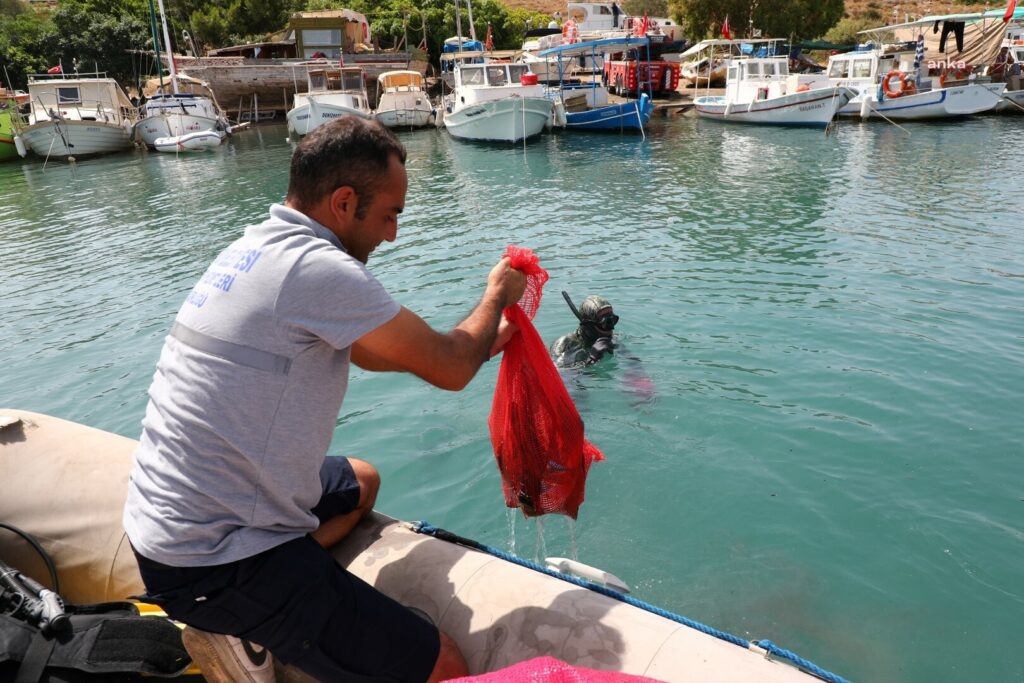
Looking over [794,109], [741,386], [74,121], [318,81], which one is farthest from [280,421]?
[318,81]

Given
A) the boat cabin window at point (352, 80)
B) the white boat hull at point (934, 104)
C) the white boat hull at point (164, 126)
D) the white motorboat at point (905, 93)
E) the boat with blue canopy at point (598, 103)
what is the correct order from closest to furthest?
1. the white boat hull at point (934, 104)
2. the white motorboat at point (905, 93)
3. the boat with blue canopy at point (598, 103)
4. the white boat hull at point (164, 126)
5. the boat cabin window at point (352, 80)

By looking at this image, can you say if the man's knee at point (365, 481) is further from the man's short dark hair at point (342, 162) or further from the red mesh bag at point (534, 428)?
the man's short dark hair at point (342, 162)

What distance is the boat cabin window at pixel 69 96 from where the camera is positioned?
27516mm

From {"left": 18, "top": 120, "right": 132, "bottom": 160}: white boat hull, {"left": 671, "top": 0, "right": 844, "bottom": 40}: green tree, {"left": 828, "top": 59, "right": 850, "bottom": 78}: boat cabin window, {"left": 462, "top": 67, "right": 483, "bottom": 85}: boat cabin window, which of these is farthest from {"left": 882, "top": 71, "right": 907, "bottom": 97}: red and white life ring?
{"left": 18, "top": 120, "right": 132, "bottom": 160}: white boat hull

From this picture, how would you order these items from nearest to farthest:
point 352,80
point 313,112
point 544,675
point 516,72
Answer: point 544,675 < point 516,72 < point 313,112 < point 352,80

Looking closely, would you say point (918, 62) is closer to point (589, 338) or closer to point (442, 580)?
point (589, 338)

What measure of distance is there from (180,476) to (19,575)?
1.31 metres

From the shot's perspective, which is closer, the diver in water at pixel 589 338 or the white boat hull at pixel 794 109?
the diver in water at pixel 589 338

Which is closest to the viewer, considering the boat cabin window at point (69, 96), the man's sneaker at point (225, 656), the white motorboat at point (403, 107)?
the man's sneaker at point (225, 656)

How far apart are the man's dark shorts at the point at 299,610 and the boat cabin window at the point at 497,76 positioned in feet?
86.2

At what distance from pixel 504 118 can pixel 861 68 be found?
534 inches

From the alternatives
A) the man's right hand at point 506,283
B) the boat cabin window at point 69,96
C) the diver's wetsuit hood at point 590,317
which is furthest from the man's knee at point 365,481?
the boat cabin window at point 69,96

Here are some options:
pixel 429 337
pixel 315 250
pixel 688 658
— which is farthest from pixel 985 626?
pixel 315 250

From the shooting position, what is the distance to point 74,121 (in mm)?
25656
